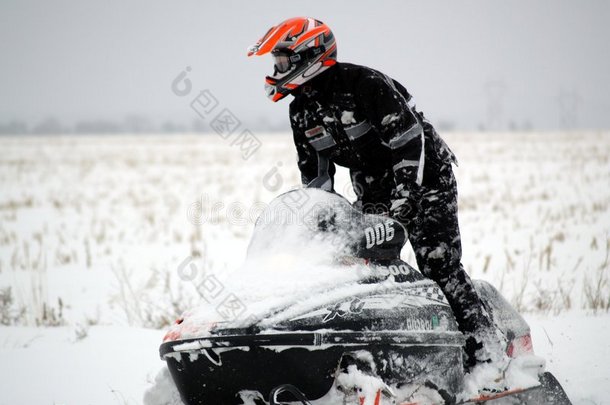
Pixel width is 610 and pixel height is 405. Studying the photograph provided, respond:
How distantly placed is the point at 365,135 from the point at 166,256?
18.8ft

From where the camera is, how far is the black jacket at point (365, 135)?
2.96 meters

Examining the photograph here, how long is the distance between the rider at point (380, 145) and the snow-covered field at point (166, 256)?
1012 millimetres

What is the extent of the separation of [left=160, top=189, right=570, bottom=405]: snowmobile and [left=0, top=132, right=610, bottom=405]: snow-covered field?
1345 millimetres

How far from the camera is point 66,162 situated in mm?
23906

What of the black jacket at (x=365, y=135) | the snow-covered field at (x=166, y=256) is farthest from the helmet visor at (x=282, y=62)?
the snow-covered field at (x=166, y=256)

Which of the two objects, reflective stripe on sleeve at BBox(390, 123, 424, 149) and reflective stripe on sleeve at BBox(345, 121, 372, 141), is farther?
reflective stripe on sleeve at BBox(345, 121, 372, 141)

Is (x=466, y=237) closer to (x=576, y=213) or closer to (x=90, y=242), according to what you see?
(x=576, y=213)

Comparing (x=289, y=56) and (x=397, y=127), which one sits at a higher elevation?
(x=289, y=56)

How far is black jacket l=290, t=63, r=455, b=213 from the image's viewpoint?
2.96 meters

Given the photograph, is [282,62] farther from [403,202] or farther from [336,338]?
[336,338]

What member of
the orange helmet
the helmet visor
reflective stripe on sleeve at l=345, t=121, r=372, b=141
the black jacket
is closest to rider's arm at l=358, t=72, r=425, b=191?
the black jacket

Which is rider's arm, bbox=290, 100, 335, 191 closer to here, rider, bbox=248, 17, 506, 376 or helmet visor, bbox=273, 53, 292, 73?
rider, bbox=248, 17, 506, 376

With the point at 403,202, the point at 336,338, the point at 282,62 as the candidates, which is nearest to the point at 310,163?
the point at 282,62

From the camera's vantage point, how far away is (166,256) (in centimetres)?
835
